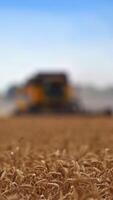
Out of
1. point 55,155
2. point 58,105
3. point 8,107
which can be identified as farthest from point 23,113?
point 55,155

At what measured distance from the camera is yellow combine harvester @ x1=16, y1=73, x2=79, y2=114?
3800 cm

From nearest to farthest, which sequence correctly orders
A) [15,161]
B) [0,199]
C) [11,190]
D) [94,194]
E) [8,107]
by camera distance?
[94,194] < [0,199] < [11,190] < [15,161] < [8,107]

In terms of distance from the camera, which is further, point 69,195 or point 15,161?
point 15,161

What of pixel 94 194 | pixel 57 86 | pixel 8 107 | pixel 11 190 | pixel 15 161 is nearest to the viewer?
pixel 94 194

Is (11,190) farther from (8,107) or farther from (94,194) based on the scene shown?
(8,107)

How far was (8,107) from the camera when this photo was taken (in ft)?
150

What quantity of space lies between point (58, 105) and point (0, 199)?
3447 centimetres

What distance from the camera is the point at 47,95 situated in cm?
3828

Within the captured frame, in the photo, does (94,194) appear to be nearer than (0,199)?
Yes

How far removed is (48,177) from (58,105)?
3386 cm

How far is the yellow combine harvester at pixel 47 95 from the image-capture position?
3800 centimetres

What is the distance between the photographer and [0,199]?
4.44 metres

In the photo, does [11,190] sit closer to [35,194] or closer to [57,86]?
[35,194]

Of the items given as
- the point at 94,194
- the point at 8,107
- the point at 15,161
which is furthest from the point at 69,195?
the point at 8,107
